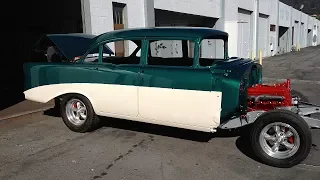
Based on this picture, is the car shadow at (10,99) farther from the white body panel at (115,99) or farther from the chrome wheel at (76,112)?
the white body panel at (115,99)

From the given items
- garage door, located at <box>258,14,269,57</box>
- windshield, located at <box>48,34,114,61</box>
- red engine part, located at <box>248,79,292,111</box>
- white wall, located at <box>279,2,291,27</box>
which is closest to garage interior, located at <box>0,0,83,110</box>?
windshield, located at <box>48,34,114,61</box>

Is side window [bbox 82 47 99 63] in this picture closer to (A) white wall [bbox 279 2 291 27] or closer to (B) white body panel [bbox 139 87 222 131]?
(B) white body panel [bbox 139 87 222 131]

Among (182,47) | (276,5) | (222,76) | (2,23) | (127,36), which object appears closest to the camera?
(222,76)

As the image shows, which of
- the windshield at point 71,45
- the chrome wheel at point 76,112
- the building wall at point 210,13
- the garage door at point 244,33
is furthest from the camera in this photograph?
the garage door at point 244,33

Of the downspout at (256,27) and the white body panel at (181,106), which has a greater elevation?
the downspout at (256,27)

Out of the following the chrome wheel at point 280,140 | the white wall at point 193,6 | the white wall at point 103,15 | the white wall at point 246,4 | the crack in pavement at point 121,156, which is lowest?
the crack in pavement at point 121,156

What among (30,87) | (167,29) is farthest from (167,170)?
(30,87)

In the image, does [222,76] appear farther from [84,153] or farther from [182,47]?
[84,153]

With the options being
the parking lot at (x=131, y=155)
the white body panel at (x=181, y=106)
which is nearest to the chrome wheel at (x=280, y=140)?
the parking lot at (x=131, y=155)

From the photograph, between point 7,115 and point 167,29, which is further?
point 7,115

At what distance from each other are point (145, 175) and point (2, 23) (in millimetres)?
16600

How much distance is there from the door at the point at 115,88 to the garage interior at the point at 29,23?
12497 mm

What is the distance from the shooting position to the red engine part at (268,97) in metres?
4.66

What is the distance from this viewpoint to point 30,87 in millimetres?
6328
